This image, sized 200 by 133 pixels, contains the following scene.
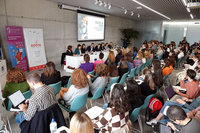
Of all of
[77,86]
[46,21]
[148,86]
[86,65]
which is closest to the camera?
[77,86]

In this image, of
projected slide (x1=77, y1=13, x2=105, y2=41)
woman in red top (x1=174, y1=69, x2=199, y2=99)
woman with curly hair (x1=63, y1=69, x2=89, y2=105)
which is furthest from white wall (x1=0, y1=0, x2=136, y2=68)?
woman in red top (x1=174, y1=69, x2=199, y2=99)

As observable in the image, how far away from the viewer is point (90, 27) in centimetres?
985

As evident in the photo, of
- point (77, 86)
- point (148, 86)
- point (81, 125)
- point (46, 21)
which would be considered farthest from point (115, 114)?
point (46, 21)

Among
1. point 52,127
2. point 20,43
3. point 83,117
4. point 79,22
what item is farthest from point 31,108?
point 79,22

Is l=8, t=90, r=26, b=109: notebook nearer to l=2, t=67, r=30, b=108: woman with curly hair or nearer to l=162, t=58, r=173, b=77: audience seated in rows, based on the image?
l=2, t=67, r=30, b=108: woman with curly hair

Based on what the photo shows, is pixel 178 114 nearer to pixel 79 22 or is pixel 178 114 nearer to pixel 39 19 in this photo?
pixel 39 19

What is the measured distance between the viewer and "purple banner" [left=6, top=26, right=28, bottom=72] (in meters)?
5.46

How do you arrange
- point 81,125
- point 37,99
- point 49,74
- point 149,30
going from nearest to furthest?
point 81,125 → point 37,99 → point 49,74 → point 149,30

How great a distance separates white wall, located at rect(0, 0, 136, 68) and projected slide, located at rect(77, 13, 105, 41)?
1.35 feet

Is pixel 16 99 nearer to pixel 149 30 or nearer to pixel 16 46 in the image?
pixel 16 46

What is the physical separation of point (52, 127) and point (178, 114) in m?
1.66

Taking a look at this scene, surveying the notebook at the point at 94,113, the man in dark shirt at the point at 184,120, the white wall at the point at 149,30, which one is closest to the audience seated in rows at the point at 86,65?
the notebook at the point at 94,113

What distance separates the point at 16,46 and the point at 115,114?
570cm

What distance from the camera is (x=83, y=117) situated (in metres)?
1.20
